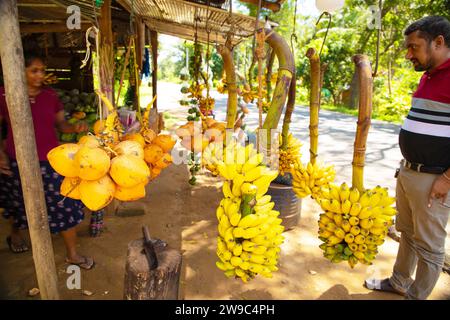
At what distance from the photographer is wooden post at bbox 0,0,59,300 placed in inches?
51.3

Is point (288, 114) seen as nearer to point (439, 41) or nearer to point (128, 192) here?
point (439, 41)

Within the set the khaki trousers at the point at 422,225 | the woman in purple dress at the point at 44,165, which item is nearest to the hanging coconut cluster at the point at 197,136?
the woman in purple dress at the point at 44,165

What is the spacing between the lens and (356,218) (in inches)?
55.9

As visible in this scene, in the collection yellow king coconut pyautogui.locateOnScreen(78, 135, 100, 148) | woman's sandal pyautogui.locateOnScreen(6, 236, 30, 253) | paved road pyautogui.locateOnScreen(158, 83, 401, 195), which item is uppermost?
yellow king coconut pyautogui.locateOnScreen(78, 135, 100, 148)

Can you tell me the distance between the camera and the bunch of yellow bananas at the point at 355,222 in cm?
141

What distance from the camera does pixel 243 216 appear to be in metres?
1.24

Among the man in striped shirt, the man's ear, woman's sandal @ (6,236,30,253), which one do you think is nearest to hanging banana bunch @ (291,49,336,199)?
the man in striped shirt

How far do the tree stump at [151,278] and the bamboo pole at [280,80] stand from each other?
872 millimetres

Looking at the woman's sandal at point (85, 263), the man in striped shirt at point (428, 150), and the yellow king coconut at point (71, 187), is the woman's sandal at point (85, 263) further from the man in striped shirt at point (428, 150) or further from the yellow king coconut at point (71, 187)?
the man in striped shirt at point (428, 150)

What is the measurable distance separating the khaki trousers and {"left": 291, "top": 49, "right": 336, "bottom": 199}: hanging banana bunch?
0.65 m

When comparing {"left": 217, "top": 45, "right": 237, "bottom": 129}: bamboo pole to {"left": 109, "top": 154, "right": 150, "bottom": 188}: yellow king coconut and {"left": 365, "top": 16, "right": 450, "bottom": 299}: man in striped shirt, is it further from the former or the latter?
{"left": 365, "top": 16, "right": 450, "bottom": 299}: man in striped shirt

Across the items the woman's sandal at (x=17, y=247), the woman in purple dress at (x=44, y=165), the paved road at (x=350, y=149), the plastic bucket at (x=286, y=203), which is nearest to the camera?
the woman in purple dress at (x=44, y=165)

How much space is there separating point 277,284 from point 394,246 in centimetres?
164
